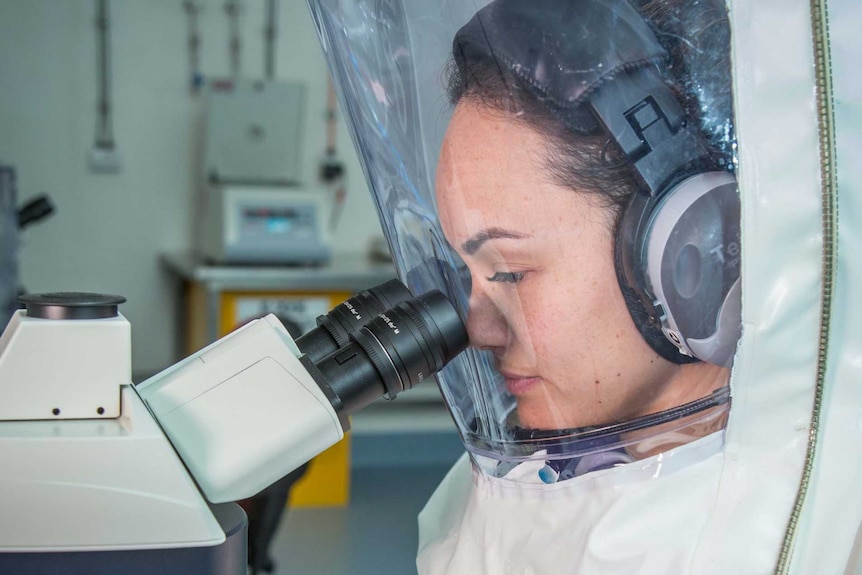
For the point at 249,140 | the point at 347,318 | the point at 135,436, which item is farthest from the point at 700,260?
the point at 249,140

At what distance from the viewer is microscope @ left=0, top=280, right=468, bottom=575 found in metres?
0.49

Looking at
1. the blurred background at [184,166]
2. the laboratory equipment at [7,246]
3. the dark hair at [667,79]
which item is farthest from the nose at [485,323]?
the blurred background at [184,166]

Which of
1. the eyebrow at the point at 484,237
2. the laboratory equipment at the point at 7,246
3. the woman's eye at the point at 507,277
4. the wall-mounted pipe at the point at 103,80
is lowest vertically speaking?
the laboratory equipment at the point at 7,246

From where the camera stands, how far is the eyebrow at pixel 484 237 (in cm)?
61

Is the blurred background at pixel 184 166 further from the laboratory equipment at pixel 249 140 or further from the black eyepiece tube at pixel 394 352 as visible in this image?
the black eyepiece tube at pixel 394 352

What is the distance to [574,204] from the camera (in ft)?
1.98

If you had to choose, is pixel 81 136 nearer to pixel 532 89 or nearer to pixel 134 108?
pixel 134 108

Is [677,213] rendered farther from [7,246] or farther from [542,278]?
[7,246]

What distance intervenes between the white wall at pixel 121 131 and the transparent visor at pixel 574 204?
274 centimetres

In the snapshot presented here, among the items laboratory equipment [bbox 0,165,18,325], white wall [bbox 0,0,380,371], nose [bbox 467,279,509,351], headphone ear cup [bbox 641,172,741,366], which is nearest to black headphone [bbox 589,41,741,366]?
headphone ear cup [bbox 641,172,741,366]

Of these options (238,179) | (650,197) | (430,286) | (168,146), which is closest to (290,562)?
(238,179)

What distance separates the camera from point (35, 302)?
20.6 inches

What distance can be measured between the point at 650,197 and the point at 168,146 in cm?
303

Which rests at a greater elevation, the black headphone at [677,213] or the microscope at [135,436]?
the black headphone at [677,213]
